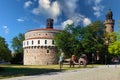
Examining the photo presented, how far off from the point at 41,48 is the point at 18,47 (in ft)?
105

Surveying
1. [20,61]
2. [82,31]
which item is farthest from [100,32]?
[20,61]

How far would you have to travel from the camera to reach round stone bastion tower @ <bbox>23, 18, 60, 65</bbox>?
9788cm

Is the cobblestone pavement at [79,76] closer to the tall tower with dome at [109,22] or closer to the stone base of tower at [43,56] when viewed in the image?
the stone base of tower at [43,56]

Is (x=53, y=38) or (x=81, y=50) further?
(x=53, y=38)

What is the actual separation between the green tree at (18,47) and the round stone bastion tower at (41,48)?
16339 mm

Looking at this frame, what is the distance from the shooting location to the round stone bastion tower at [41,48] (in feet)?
321

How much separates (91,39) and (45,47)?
1905 centimetres

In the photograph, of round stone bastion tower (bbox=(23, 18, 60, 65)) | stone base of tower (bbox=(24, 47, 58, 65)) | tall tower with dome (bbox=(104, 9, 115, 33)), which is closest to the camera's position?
stone base of tower (bbox=(24, 47, 58, 65))

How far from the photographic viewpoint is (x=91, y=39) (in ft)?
284

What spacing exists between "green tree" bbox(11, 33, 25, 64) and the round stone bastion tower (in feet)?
53.6

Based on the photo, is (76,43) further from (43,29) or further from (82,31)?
(43,29)

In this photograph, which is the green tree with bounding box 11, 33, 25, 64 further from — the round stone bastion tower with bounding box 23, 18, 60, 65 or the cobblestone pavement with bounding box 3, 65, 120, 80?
the cobblestone pavement with bounding box 3, 65, 120, 80

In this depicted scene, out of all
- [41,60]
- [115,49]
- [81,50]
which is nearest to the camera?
[115,49]

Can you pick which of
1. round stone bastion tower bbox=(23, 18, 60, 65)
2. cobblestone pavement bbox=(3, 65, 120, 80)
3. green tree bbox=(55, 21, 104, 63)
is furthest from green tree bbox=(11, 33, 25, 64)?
cobblestone pavement bbox=(3, 65, 120, 80)
